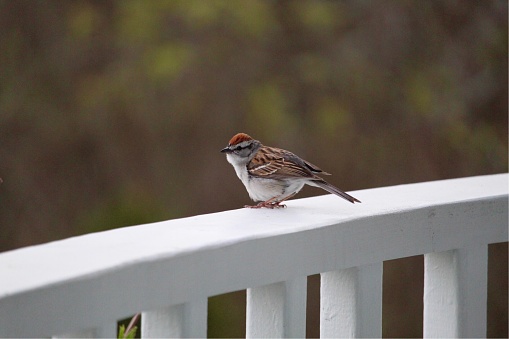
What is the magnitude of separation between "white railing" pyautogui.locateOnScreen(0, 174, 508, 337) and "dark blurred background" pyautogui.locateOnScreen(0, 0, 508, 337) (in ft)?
18.1

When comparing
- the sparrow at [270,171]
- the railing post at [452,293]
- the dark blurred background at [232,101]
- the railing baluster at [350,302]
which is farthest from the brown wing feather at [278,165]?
the dark blurred background at [232,101]

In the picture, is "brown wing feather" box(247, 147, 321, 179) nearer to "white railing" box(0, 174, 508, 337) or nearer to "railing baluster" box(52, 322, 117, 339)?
"white railing" box(0, 174, 508, 337)

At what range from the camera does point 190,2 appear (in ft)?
27.0

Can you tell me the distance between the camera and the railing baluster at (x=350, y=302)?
161 cm

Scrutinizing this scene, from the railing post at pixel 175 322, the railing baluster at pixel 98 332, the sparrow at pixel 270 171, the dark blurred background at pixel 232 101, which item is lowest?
the railing baluster at pixel 98 332

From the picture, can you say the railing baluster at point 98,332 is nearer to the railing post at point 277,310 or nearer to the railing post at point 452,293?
the railing post at point 277,310

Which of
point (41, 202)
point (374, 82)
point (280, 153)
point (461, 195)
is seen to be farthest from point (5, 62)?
point (461, 195)

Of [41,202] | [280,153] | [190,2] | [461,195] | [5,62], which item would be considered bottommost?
[461,195]

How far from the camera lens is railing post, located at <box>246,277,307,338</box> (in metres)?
1.48

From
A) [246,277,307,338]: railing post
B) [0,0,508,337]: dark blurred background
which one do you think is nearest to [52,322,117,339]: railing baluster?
[246,277,307,338]: railing post

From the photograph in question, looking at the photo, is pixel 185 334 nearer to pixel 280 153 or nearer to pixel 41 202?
pixel 280 153

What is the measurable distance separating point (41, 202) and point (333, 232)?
7109mm

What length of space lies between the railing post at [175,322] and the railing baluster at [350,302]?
1.23 feet

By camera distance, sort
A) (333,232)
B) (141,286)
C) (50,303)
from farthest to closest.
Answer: (333,232) → (141,286) → (50,303)
